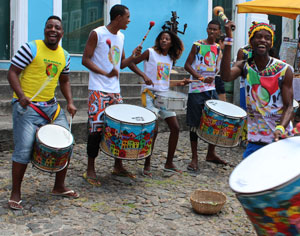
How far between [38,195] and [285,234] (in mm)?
2710

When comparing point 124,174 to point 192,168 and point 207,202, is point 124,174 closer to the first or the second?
point 192,168

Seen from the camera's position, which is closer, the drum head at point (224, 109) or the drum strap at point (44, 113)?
the drum strap at point (44, 113)

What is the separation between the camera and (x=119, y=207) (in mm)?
4055

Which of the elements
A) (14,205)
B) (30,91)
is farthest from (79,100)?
(14,205)

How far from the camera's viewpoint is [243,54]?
6.01m

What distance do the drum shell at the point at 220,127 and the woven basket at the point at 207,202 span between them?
1.00m

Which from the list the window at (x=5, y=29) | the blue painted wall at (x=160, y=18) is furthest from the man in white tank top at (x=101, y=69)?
the blue painted wall at (x=160, y=18)

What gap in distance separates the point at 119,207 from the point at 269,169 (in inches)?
81.0

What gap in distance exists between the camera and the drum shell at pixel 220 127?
4988 mm

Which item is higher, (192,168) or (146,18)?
(146,18)

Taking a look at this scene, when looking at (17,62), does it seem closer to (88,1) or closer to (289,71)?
(289,71)

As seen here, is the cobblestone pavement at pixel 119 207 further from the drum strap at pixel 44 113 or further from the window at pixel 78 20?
the window at pixel 78 20

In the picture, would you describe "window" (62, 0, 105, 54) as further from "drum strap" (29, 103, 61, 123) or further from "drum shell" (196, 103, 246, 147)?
"drum strap" (29, 103, 61, 123)

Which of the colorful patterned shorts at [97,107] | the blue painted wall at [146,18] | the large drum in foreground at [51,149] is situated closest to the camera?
the large drum in foreground at [51,149]
